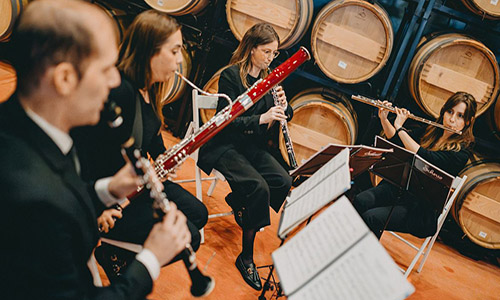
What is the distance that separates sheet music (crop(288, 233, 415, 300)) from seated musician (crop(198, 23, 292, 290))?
1365mm

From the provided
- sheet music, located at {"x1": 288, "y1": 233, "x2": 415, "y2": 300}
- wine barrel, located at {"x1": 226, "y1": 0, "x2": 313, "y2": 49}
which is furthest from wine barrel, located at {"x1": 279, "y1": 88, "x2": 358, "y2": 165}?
sheet music, located at {"x1": 288, "y1": 233, "x2": 415, "y2": 300}

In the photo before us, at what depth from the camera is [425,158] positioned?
10.1 ft

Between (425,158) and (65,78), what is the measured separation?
119 inches

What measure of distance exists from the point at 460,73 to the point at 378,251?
3.20 meters

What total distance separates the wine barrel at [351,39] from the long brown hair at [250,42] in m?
0.99

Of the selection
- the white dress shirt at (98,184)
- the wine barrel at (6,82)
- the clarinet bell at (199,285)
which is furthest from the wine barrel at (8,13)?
the clarinet bell at (199,285)

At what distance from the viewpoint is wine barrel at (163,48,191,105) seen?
161 inches

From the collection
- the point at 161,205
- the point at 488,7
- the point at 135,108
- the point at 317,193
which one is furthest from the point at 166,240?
the point at 488,7

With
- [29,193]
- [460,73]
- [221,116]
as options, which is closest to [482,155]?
[460,73]

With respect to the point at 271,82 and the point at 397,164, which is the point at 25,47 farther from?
the point at 397,164

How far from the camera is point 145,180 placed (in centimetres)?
115

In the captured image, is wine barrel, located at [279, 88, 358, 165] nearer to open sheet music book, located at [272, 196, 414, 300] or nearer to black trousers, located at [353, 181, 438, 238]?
black trousers, located at [353, 181, 438, 238]

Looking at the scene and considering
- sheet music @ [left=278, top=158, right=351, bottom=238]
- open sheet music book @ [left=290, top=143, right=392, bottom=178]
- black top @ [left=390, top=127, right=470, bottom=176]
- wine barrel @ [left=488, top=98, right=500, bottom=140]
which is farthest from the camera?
wine barrel @ [left=488, top=98, right=500, bottom=140]

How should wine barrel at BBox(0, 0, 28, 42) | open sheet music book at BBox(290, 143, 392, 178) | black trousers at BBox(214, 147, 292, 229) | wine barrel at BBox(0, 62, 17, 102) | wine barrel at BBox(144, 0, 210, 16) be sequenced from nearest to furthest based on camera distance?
open sheet music book at BBox(290, 143, 392, 178) < black trousers at BBox(214, 147, 292, 229) < wine barrel at BBox(144, 0, 210, 16) < wine barrel at BBox(0, 0, 28, 42) < wine barrel at BBox(0, 62, 17, 102)
